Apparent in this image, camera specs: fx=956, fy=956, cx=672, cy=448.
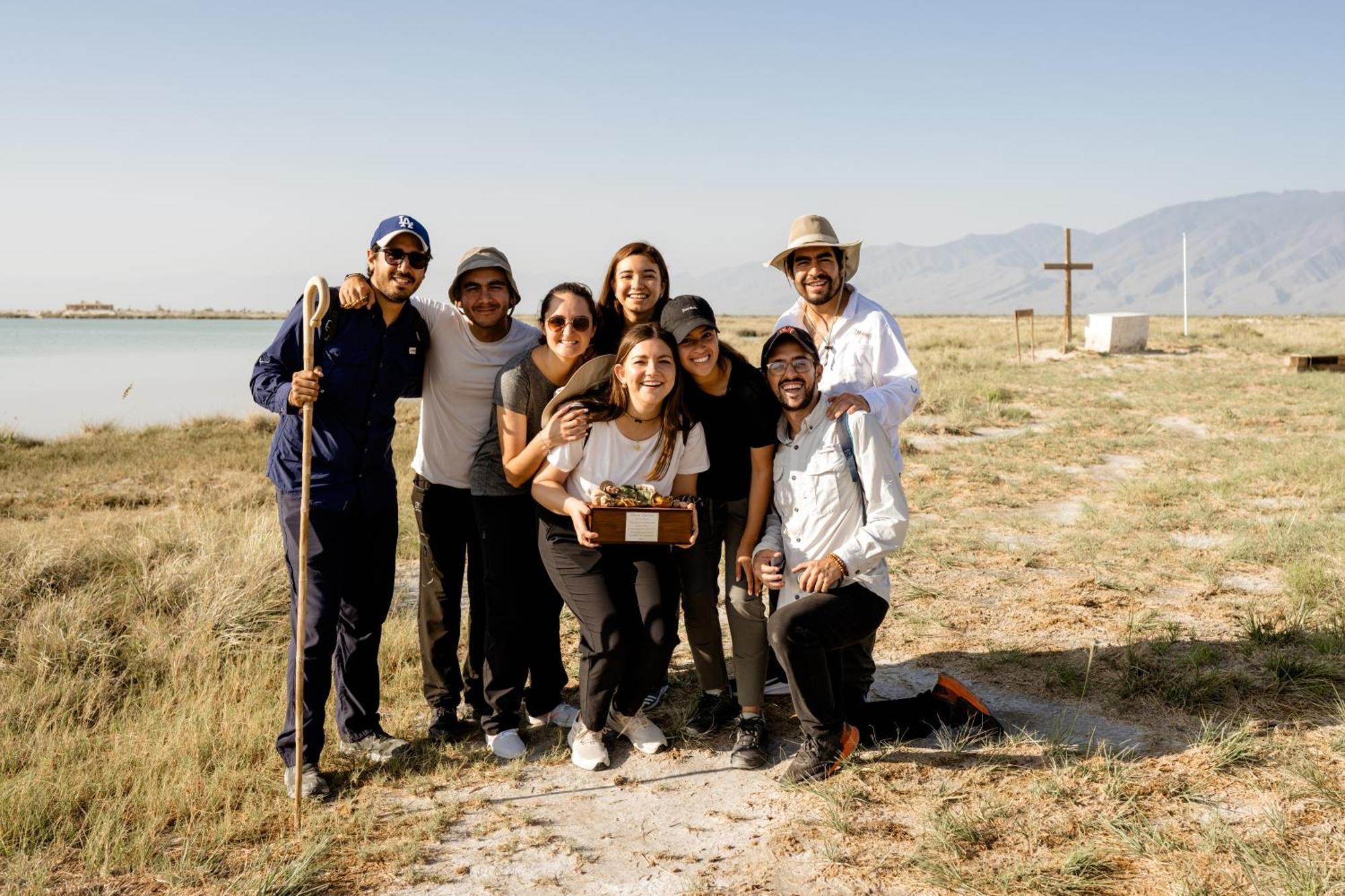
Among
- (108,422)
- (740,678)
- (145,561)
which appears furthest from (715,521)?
(108,422)

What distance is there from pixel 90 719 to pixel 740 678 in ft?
10.0

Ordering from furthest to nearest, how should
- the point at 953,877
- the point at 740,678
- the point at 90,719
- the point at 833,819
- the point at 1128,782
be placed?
the point at 90,719
the point at 740,678
the point at 1128,782
the point at 833,819
the point at 953,877

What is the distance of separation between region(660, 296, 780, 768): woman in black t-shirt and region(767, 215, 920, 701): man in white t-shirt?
36 centimetres

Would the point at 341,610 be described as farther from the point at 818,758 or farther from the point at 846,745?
the point at 846,745

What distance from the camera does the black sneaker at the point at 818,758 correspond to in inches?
149

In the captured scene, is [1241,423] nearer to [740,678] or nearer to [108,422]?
[740,678]

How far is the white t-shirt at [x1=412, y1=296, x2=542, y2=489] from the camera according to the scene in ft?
13.8

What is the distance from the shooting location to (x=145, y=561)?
6570mm

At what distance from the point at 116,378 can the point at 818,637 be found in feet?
111

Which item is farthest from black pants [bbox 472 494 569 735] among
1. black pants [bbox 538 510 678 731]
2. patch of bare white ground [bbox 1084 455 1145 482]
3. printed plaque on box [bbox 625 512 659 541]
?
patch of bare white ground [bbox 1084 455 1145 482]

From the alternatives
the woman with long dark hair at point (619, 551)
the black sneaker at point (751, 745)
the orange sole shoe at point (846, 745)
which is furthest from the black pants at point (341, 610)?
the orange sole shoe at point (846, 745)

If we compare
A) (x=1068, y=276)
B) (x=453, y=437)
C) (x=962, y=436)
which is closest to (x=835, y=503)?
(x=453, y=437)

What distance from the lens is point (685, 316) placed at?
3869 mm

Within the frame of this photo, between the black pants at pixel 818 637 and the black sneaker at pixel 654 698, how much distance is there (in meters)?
0.97
